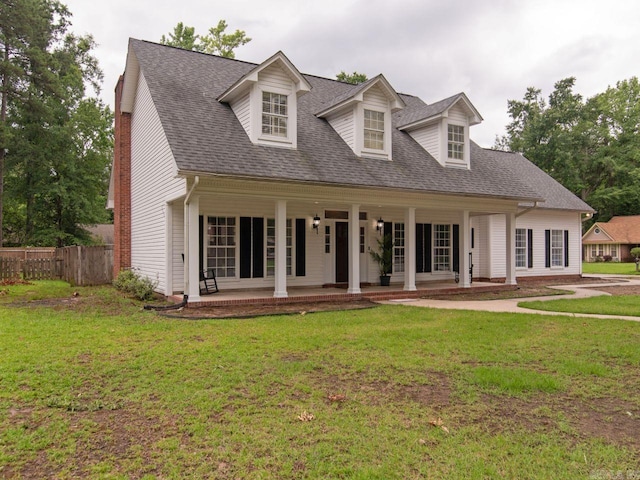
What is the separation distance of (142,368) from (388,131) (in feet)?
35.3

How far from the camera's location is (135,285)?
12062 mm

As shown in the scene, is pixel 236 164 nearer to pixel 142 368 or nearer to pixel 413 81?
pixel 142 368

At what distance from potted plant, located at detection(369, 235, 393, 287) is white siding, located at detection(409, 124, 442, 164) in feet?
10.6

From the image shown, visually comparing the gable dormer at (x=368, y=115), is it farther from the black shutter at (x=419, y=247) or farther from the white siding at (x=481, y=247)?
the white siding at (x=481, y=247)

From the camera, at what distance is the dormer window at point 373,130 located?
537 inches

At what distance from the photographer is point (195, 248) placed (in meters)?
10.2

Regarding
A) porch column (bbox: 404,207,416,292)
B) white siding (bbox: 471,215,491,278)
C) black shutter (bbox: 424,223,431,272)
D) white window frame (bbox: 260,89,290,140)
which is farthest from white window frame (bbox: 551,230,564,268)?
white window frame (bbox: 260,89,290,140)

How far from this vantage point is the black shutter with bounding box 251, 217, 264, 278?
12.8 meters

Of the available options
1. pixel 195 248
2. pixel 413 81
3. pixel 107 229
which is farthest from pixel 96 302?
pixel 107 229

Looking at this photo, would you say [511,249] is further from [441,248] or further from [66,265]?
[66,265]

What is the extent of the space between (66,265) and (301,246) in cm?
967

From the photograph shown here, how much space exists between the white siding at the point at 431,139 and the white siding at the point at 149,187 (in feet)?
28.4

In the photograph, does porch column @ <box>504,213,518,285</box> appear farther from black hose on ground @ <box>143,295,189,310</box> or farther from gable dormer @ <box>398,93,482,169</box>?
black hose on ground @ <box>143,295,189,310</box>

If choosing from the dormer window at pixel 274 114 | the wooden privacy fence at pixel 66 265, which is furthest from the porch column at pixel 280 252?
the wooden privacy fence at pixel 66 265
